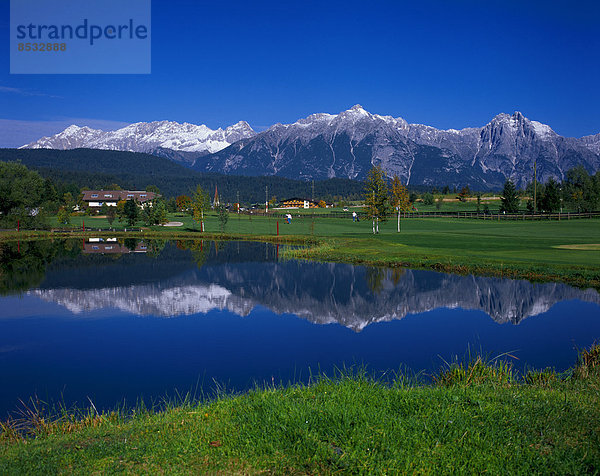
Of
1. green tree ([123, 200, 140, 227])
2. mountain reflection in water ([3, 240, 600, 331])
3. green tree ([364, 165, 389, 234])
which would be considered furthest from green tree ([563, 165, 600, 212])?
mountain reflection in water ([3, 240, 600, 331])

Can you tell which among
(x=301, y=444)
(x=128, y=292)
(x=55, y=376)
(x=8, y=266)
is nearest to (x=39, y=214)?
(x=8, y=266)

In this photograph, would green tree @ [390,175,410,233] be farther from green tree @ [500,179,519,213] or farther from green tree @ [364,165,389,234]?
green tree @ [500,179,519,213]

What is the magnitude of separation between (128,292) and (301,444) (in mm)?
26320

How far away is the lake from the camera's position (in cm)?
1598

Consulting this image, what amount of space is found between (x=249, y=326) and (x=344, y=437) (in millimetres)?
15204

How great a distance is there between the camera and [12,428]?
10.5 meters

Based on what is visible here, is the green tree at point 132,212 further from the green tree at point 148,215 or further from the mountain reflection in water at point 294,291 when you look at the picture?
the mountain reflection in water at point 294,291

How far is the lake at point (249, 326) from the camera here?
1598cm

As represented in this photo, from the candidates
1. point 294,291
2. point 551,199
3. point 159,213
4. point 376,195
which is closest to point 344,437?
point 294,291

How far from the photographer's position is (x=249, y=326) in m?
23.0

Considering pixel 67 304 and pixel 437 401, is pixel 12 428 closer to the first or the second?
pixel 437 401

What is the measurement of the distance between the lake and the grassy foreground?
3969mm

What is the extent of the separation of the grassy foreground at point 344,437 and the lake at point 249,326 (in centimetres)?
397

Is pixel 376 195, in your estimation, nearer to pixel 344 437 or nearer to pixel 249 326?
pixel 249 326
